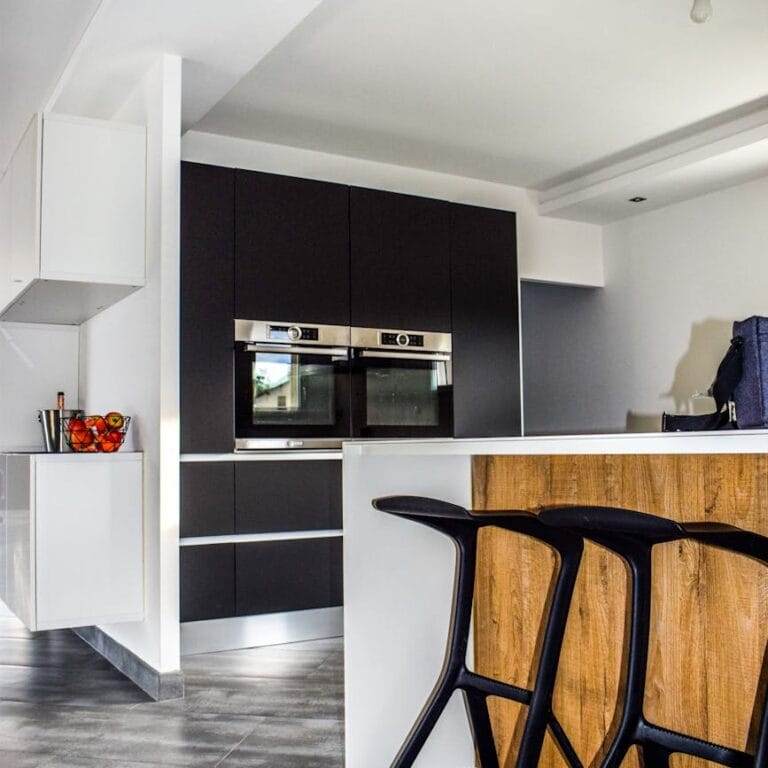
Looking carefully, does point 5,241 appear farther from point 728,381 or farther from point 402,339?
point 728,381

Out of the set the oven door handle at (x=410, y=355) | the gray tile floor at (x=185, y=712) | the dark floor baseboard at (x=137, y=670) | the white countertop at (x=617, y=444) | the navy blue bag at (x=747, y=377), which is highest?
the oven door handle at (x=410, y=355)

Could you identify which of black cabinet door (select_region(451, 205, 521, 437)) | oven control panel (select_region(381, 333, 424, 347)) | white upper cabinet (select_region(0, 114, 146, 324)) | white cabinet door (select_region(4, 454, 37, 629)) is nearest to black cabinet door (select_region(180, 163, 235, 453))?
white upper cabinet (select_region(0, 114, 146, 324))

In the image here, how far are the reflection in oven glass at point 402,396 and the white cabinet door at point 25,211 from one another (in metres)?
1.56

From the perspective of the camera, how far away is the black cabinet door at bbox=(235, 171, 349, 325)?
3.99 meters

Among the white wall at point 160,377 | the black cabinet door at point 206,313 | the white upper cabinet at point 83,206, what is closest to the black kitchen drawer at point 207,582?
the white wall at point 160,377

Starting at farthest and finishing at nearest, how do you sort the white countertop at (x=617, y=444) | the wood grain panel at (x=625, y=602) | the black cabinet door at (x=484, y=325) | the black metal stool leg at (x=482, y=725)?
1. the black cabinet door at (x=484, y=325)
2. the black metal stool leg at (x=482, y=725)
3. the wood grain panel at (x=625, y=602)
4. the white countertop at (x=617, y=444)

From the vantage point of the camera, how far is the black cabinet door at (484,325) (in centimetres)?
457

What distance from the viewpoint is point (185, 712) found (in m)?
3.08

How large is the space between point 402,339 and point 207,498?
122 centimetres

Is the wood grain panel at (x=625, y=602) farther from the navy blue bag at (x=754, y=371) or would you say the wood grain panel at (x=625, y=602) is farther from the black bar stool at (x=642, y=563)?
the navy blue bag at (x=754, y=371)

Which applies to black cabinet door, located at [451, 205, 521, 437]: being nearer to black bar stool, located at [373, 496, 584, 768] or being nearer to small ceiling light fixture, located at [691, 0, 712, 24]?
small ceiling light fixture, located at [691, 0, 712, 24]

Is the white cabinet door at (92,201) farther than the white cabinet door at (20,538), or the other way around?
the white cabinet door at (92,201)

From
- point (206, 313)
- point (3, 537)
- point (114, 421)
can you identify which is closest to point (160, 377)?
point (114, 421)

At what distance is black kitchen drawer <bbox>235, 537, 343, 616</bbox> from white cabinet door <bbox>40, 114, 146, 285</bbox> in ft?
4.31
